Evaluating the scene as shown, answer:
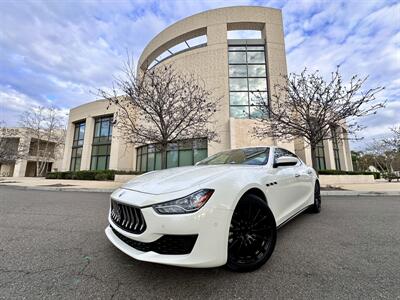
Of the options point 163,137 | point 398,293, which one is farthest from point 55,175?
point 398,293

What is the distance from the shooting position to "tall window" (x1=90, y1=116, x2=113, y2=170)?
25.2 metres

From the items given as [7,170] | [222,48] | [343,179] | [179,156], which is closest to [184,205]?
[179,156]

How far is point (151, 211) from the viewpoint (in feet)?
5.74

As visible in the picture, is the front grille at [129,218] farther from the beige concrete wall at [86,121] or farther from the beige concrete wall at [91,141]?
the beige concrete wall at [86,121]

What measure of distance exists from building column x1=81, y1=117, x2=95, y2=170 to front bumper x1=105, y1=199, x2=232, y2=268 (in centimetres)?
2792

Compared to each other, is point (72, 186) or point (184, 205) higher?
point (184, 205)

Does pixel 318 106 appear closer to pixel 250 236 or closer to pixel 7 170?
pixel 250 236

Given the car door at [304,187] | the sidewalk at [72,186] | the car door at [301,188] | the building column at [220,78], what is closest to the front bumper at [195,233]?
the car door at [301,188]

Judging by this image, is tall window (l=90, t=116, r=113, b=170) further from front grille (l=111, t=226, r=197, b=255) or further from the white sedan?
front grille (l=111, t=226, r=197, b=255)

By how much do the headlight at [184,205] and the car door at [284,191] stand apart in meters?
1.12

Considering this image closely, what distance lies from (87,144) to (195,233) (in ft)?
94.3

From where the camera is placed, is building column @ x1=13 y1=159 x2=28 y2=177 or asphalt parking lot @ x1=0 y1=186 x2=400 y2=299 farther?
building column @ x1=13 y1=159 x2=28 y2=177

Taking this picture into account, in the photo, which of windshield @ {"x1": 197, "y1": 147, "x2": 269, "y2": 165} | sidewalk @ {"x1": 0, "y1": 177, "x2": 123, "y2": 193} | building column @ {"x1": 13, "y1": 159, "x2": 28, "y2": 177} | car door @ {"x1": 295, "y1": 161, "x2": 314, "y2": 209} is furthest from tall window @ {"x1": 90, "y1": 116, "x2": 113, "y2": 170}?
car door @ {"x1": 295, "y1": 161, "x2": 314, "y2": 209}

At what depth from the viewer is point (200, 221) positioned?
169 centimetres
